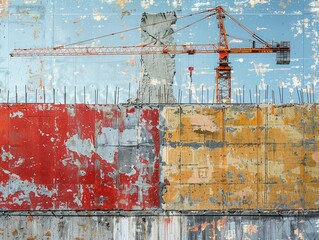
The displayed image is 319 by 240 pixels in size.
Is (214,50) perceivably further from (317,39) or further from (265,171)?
(265,171)

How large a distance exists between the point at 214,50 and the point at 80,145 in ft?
46.9

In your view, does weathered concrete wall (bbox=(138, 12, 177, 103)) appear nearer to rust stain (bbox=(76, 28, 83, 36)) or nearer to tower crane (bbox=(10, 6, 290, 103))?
tower crane (bbox=(10, 6, 290, 103))

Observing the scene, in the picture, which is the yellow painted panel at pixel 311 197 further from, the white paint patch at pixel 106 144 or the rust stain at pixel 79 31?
the rust stain at pixel 79 31

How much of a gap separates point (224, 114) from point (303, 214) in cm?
345

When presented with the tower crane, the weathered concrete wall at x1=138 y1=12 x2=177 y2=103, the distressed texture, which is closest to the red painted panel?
the distressed texture

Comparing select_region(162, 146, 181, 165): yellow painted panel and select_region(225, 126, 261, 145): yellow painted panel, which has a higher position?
select_region(225, 126, 261, 145): yellow painted panel

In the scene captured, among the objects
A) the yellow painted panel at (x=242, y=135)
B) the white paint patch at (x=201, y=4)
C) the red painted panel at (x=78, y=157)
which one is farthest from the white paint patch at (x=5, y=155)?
the white paint patch at (x=201, y=4)

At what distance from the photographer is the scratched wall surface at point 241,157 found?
10.4 meters

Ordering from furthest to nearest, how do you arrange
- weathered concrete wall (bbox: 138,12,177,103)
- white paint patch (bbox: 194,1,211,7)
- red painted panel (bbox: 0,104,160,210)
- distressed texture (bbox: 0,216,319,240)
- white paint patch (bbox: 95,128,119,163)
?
white paint patch (bbox: 194,1,211,7)
weathered concrete wall (bbox: 138,12,177,103)
white paint patch (bbox: 95,128,119,163)
red painted panel (bbox: 0,104,160,210)
distressed texture (bbox: 0,216,319,240)

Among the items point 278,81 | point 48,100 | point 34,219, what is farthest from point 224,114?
point 48,100

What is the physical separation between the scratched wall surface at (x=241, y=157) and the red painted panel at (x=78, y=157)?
0.62m

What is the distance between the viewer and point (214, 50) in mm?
22688

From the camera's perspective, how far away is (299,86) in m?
21.2

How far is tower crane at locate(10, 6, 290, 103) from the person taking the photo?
68.8 feet
